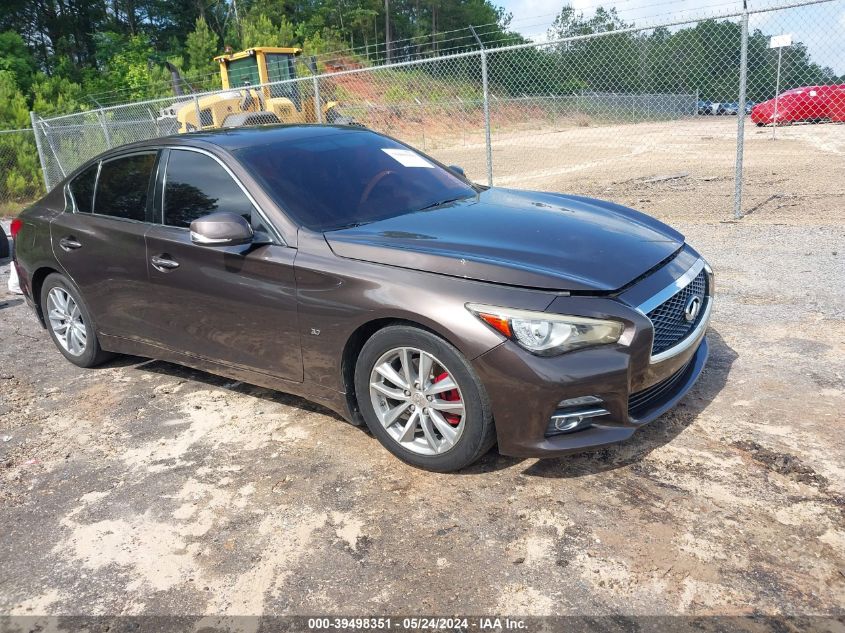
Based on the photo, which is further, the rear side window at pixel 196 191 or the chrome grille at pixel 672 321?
the rear side window at pixel 196 191

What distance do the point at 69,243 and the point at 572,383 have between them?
3582mm

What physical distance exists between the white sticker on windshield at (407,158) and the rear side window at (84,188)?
2.00 m

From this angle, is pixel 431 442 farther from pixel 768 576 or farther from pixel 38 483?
pixel 38 483

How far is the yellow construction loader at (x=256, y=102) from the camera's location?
52.9 ft

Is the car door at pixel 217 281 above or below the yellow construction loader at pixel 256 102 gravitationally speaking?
below

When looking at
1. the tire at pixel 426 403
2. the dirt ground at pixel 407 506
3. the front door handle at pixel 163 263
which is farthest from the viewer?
the front door handle at pixel 163 263

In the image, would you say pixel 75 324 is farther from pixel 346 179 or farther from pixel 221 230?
pixel 346 179

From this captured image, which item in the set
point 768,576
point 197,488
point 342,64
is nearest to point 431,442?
point 197,488

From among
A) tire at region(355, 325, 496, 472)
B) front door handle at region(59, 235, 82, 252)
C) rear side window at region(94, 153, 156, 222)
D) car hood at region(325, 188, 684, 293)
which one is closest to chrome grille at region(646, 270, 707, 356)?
car hood at region(325, 188, 684, 293)

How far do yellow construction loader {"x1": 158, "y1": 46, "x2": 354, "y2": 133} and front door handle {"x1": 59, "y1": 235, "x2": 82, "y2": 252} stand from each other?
10396mm

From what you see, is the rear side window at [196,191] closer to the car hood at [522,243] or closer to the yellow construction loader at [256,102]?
the car hood at [522,243]

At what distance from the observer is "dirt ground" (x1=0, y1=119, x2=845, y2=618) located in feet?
8.38

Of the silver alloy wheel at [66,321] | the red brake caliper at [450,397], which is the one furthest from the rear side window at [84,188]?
the red brake caliper at [450,397]

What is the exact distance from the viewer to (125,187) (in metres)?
4.58
